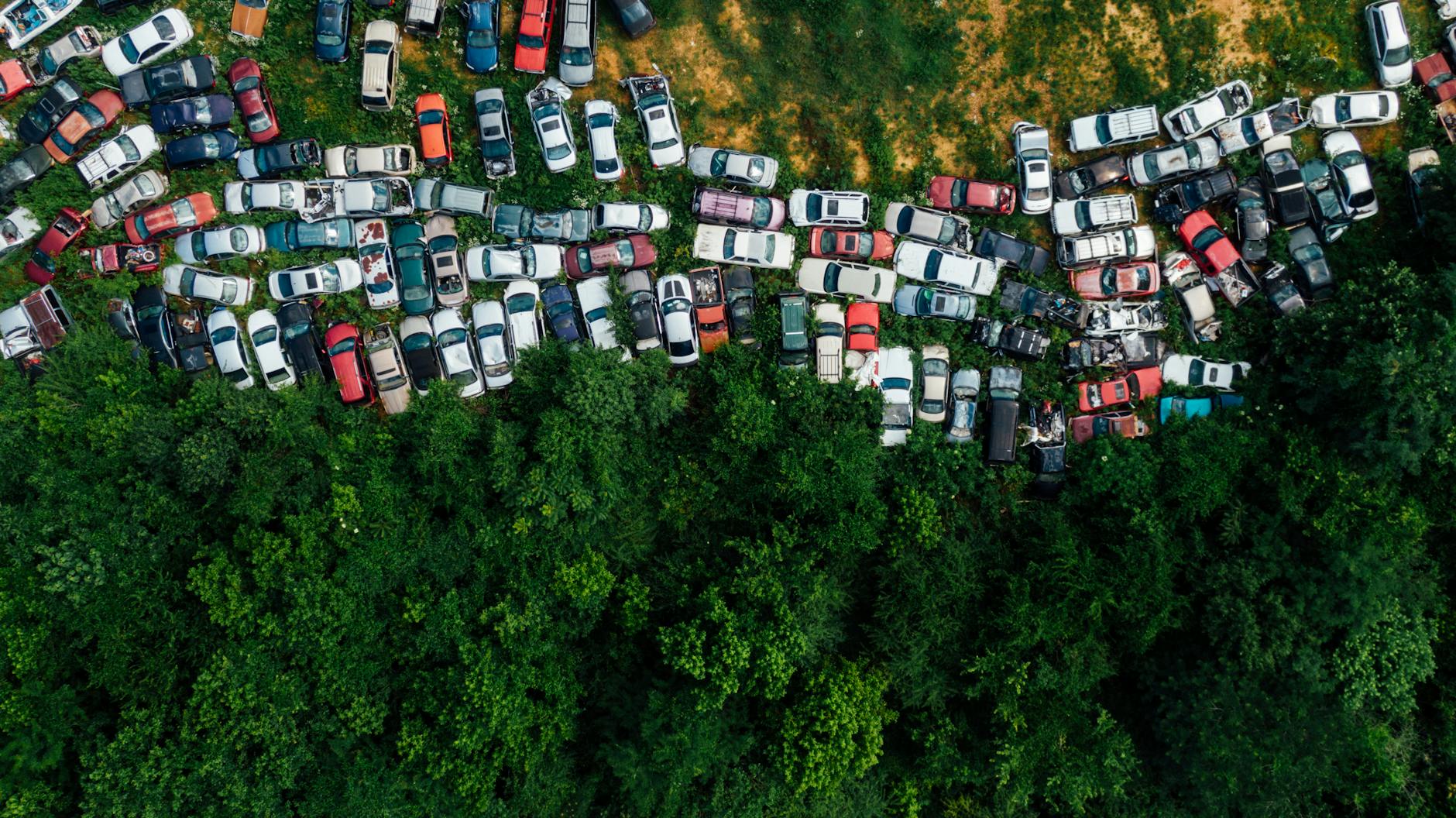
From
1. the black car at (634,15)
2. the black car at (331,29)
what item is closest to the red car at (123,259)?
the black car at (331,29)

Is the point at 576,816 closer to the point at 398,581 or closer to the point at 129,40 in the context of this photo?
the point at 398,581

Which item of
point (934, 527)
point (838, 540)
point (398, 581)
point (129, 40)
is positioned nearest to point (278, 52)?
point (129, 40)

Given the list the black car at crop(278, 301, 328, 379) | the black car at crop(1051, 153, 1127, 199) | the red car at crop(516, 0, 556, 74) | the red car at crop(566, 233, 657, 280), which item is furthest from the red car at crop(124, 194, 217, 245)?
the black car at crop(1051, 153, 1127, 199)

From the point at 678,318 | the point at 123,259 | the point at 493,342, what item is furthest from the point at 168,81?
the point at 678,318

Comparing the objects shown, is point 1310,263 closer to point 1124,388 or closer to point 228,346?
point 1124,388

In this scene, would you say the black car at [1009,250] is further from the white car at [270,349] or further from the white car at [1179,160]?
the white car at [270,349]

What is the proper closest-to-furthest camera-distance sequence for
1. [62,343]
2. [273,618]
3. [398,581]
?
1. [273,618]
2. [398,581]
3. [62,343]
